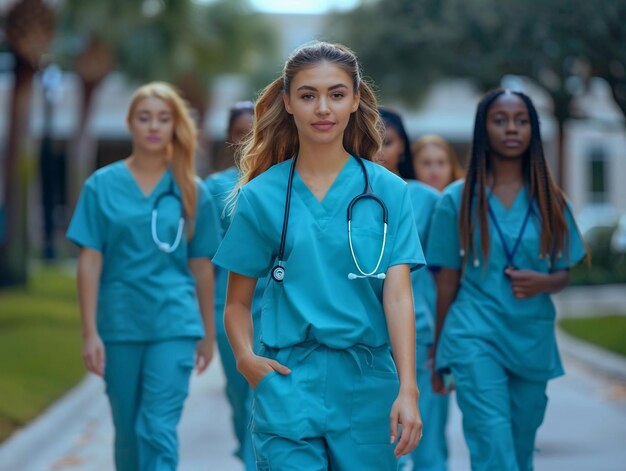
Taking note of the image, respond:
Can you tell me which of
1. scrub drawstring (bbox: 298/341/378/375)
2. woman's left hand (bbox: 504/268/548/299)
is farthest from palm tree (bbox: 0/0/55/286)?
scrub drawstring (bbox: 298/341/378/375)

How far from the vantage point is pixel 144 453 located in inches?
229

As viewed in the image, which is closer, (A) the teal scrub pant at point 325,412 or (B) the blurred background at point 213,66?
(A) the teal scrub pant at point 325,412

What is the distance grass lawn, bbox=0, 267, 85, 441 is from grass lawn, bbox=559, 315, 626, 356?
5926 millimetres

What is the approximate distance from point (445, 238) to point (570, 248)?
21.5 inches

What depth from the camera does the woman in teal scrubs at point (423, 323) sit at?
6.62 m

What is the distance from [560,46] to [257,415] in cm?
1090

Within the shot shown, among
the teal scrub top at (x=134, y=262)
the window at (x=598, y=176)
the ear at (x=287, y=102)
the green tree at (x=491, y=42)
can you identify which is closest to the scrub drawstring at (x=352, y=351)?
the ear at (x=287, y=102)

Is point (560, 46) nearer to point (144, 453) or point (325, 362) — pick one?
point (144, 453)

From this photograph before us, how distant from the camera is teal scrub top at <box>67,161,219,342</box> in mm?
5988

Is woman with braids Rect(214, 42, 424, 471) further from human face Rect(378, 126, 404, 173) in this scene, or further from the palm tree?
the palm tree

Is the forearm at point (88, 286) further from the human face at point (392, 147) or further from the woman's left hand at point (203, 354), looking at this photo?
the human face at point (392, 147)

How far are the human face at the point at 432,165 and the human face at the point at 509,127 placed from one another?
85.9 inches

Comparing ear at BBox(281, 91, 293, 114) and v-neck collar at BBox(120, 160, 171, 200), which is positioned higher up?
ear at BBox(281, 91, 293, 114)

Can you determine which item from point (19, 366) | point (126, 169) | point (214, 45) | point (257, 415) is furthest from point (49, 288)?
point (257, 415)
